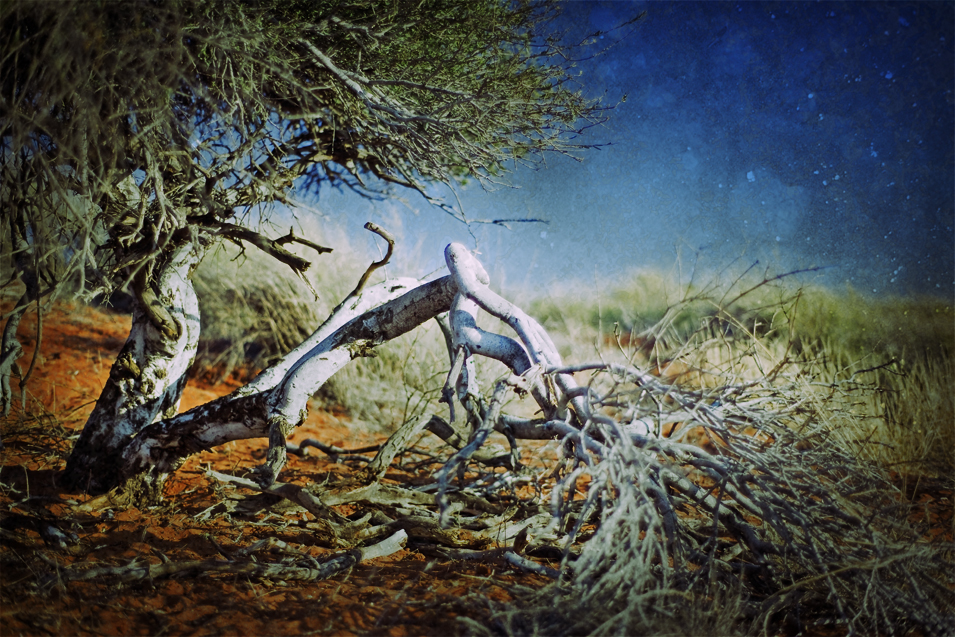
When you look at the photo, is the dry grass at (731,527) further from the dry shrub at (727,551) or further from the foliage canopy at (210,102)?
the foliage canopy at (210,102)

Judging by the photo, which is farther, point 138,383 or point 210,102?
point 138,383

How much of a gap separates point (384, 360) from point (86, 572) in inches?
150

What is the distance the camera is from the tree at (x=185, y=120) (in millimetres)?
1981

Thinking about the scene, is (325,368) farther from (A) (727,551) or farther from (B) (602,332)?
(B) (602,332)

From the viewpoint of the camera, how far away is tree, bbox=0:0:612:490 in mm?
1981

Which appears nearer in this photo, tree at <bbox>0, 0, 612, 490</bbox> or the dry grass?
the dry grass

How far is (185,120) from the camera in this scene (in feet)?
7.42

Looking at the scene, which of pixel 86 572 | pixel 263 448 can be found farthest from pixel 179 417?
pixel 263 448

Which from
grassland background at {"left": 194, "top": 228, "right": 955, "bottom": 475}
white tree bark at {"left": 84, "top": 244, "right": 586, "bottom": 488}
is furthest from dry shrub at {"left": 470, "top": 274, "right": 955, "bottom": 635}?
grassland background at {"left": 194, "top": 228, "right": 955, "bottom": 475}

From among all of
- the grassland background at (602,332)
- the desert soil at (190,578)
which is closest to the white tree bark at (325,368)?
the desert soil at (190,578)

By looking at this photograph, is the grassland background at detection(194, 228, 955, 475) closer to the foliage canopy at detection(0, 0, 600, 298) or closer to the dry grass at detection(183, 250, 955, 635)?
the foliage canopy at detection(0, 0, 600, 298)

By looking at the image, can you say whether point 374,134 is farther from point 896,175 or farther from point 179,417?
point 896,175

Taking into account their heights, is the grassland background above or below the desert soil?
above

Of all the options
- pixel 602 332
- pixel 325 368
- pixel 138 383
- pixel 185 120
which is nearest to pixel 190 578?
pixel 325 368
